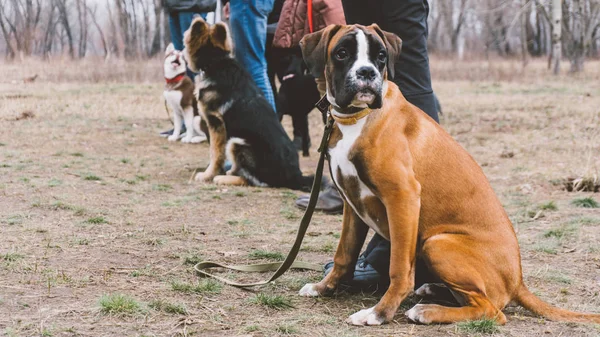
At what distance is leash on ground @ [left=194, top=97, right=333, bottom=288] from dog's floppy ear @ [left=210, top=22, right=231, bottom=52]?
3535 mm

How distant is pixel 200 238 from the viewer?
4453mm

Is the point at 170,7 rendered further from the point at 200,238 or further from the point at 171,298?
the point at 171,298

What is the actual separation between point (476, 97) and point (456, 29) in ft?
109

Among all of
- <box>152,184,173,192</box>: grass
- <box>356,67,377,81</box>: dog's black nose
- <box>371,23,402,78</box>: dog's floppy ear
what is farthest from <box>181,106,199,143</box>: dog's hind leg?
<box>356,67,377,81</box>: dog's black nose

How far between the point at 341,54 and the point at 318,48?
15 centimetres

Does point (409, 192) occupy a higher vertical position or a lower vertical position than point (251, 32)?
lower

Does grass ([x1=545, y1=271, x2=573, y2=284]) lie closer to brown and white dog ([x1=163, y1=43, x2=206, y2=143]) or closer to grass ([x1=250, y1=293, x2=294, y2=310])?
grass ([x1=250, y1=293, x2=294, y2=310])

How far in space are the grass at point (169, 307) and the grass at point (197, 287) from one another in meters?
0.25

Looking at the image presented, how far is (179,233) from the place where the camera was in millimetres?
4531

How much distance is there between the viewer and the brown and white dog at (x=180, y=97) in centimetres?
962

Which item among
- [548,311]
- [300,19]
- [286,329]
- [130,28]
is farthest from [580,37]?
[286,329]

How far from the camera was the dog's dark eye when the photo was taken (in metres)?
2.96

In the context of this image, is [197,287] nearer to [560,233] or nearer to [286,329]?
[286,329]

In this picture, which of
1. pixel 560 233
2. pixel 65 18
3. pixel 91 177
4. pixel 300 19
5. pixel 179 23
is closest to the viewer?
pixel 560 233
